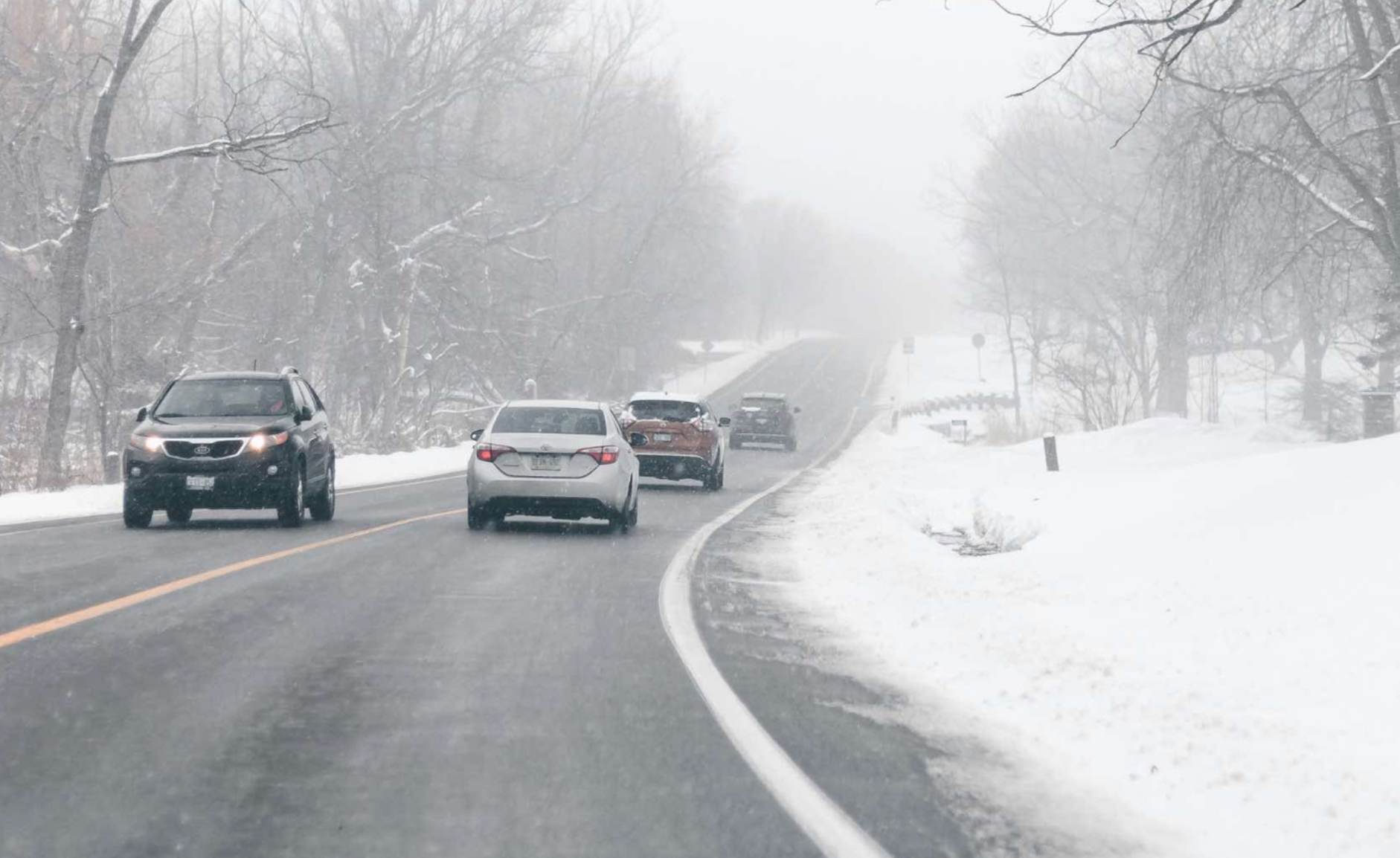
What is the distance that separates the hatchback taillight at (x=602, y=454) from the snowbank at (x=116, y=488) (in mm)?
6760

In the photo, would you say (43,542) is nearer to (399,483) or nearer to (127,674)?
(127,674)

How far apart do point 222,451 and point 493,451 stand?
2.86 m

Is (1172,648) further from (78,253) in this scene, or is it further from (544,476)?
(78,253)

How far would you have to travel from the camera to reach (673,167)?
216 feet

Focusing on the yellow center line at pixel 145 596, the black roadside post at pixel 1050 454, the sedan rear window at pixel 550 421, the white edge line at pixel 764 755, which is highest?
the sedan rear window at pixel 550 421

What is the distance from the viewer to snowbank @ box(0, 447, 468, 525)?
20.1 m

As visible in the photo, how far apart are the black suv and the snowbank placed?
2.79 metres

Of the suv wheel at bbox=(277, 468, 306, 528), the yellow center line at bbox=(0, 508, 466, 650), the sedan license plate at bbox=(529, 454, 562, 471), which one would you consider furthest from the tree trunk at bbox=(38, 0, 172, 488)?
the sedan license plate at bbox=(529, 454, 562, 471)

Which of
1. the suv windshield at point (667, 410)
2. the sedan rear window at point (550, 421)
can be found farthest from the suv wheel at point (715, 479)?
the sedan rear window at point (550, 421)

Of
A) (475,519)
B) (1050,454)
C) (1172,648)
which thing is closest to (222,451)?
(475,519)

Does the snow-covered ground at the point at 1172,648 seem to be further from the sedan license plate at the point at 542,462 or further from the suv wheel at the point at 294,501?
the suv wheel at the point at 294,501

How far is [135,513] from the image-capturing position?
17.0 metres

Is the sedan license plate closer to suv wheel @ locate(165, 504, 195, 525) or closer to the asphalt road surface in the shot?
the asphalt road surface

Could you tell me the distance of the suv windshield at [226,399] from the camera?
694 inches
